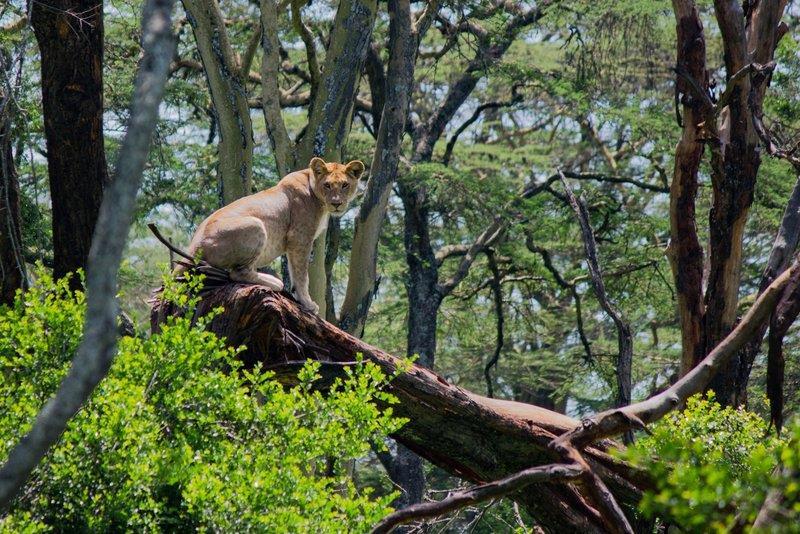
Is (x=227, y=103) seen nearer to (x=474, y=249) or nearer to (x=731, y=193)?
(x=731, y=193)

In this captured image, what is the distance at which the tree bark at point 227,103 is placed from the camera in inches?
395

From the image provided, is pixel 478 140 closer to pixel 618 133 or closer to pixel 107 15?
pixel 618 133

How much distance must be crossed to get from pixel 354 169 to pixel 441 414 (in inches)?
104

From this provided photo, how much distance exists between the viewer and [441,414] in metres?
5.89

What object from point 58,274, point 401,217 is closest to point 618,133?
point 401,217

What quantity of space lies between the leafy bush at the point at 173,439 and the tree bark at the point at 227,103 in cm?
513

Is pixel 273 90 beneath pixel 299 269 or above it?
above

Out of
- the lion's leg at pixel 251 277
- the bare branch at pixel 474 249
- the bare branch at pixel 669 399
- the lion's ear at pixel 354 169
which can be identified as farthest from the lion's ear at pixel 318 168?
the bare branch at pixel 474 249

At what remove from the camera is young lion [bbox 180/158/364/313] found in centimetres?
652

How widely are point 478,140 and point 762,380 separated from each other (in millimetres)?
8782

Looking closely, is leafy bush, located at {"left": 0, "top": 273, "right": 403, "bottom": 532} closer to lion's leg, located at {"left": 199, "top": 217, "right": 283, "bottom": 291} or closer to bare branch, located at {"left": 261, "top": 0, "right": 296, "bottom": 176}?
lion's leg, located at {"left": 199, "top": 217, "right": 283, "bottom": 291}

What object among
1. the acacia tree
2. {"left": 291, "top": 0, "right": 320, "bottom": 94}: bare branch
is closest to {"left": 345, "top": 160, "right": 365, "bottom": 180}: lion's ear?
the acacia tree

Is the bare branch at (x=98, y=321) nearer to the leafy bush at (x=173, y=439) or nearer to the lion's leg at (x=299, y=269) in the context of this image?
the leafy bush at (x=173, y=439)

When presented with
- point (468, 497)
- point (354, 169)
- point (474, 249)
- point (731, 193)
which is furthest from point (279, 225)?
point (474, 249)
